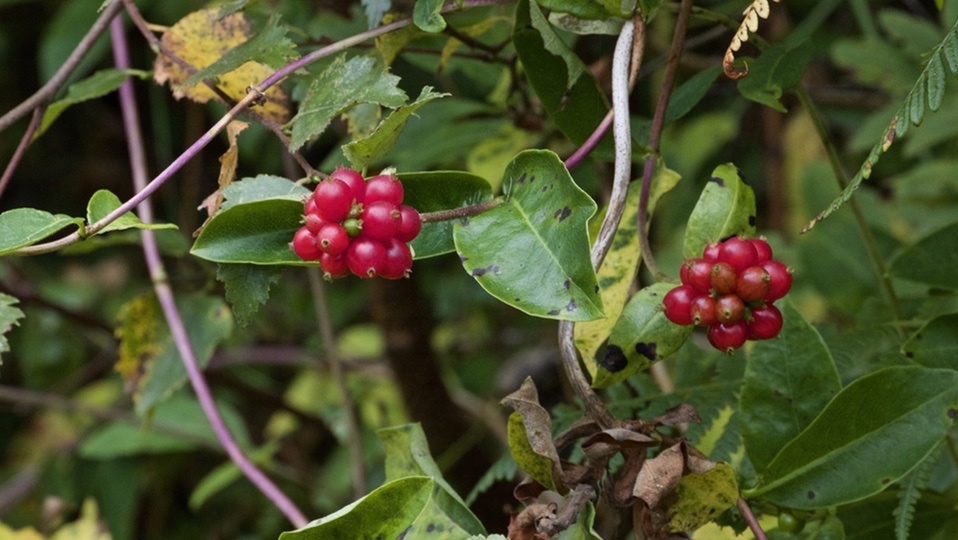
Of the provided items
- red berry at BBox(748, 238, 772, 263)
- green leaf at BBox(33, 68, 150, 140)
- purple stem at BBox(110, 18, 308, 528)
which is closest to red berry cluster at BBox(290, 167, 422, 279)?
red berry at BBox(748, 238, 772, 263)

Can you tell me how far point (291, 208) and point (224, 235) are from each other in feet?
0.15

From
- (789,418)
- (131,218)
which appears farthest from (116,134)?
(789,418)

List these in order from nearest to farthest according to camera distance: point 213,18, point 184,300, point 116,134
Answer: point 213,18
point 184,300
point 116,134

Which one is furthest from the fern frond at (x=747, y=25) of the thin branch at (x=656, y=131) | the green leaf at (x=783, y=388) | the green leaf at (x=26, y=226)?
the green leaf at (x=26, y=226)

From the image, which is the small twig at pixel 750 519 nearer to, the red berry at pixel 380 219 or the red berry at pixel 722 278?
the red berry at pixel 722 278

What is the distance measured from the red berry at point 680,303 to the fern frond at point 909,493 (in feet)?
0.72

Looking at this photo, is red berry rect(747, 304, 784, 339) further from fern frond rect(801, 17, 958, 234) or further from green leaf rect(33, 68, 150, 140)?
green leaf rect(33, 68, 150, 140)

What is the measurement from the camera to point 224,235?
0.64 meters

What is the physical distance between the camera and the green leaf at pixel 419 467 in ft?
2.32

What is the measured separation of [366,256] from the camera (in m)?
0.61

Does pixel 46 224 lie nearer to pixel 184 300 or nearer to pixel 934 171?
pixel 184 300

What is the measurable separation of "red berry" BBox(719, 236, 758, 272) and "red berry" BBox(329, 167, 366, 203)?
0.76ft

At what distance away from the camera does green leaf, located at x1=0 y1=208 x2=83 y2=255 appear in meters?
0.61

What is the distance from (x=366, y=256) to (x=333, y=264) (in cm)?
2
